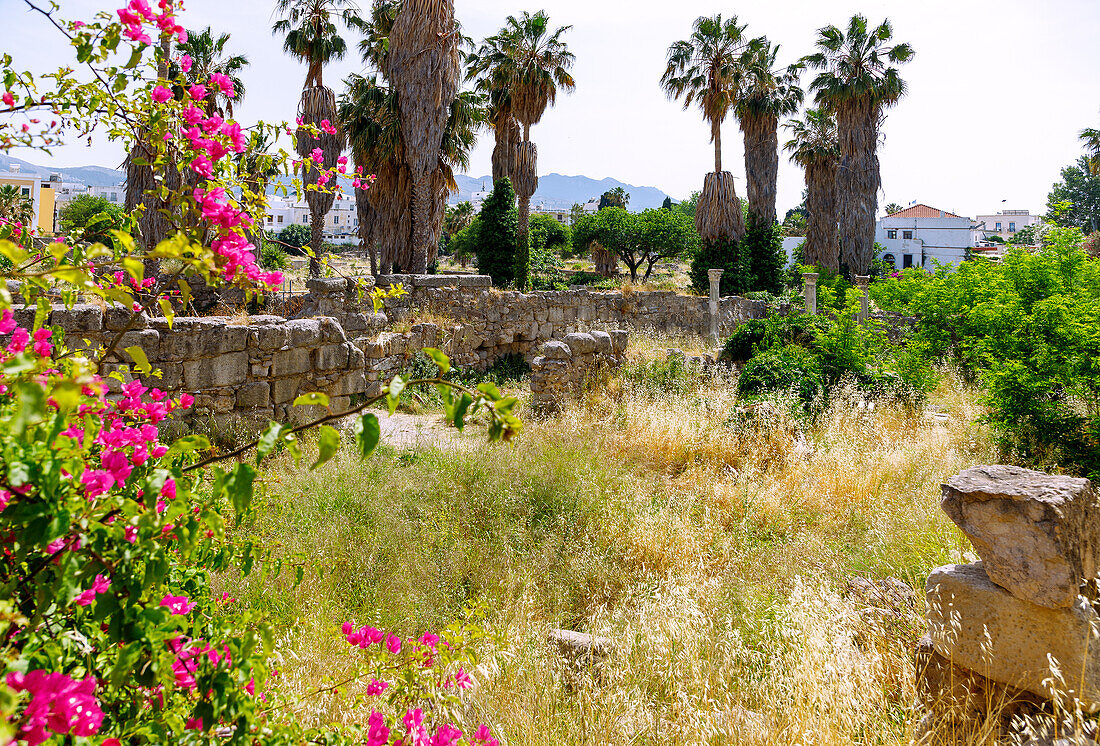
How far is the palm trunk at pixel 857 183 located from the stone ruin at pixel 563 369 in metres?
24.2

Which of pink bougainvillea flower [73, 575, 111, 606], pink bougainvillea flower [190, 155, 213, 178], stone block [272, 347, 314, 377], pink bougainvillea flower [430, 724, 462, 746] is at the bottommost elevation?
pink bougainvillea flower [430, 724, 462, 746]

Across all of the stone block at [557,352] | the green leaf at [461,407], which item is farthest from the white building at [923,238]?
the green leaf at [461,407]

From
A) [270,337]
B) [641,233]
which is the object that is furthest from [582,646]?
[641,233]

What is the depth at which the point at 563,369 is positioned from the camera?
1012 cm

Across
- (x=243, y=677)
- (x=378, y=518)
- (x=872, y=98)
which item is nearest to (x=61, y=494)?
(x=243, y=677)

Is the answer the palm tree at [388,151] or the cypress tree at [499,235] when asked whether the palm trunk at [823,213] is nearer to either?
the cypress tree at [499,235]

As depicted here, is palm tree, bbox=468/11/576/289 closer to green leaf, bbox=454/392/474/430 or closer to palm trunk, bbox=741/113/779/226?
palm trunk, bbox=741/113/779/226

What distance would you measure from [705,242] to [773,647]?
25552mm

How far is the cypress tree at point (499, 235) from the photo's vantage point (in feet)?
81.9

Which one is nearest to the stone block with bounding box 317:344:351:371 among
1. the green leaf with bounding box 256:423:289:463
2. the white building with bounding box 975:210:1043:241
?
the green leaf with bounding box 256:423:289:463

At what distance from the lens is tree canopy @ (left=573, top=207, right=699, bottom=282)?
3784 cm

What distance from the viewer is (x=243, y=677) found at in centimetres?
128

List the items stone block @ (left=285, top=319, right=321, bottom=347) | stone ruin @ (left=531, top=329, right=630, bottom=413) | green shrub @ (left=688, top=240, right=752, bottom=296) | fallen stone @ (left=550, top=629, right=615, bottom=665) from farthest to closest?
green shrub @ (left=688, top=240, right=752, bottom=296), stone ruin @ (left=531, top=329, right=630, bottom=413), stone block @ (left=285, top=319, right=321, bottom=347), fallen stone @ (left=550, top=629, right=615, bottom=665)

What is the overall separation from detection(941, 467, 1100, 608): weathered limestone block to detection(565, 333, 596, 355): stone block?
7.29 meters
